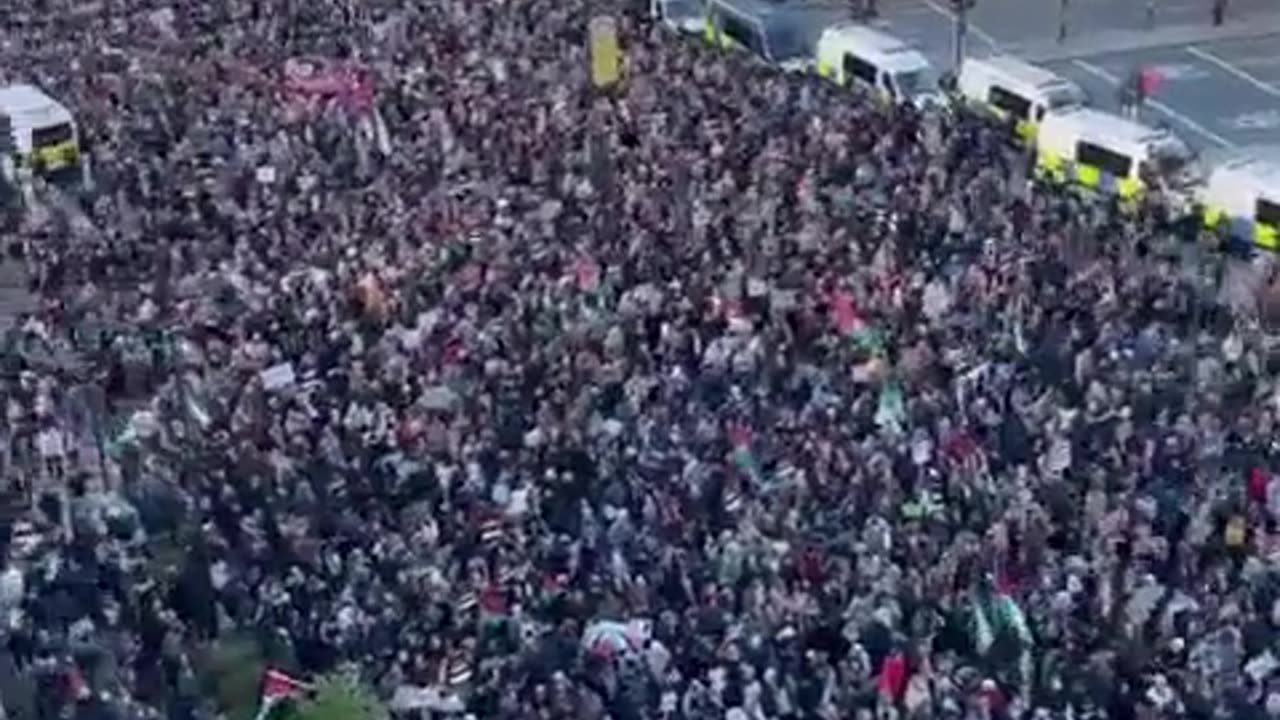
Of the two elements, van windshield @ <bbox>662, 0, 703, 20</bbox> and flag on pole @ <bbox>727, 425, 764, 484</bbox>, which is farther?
van windshield @ <bbox>662, 0, 703, 20</bbox>

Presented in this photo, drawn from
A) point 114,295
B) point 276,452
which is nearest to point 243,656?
point 276,452

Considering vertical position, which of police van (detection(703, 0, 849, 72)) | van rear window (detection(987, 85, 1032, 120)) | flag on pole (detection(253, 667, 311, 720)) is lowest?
police van (detection(703, 0, 849, 72))

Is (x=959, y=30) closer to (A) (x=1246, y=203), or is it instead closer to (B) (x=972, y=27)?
(B) (x=972, y=27)

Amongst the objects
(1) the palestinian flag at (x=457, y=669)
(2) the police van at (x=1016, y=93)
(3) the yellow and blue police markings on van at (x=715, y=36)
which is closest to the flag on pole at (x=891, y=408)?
(1) the palestinian flag at (x=457, y=669)

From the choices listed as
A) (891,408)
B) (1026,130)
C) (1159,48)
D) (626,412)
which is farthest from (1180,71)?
(626,412)

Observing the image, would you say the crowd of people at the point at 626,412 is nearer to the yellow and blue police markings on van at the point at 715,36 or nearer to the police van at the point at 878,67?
the police van at the point at 878,67

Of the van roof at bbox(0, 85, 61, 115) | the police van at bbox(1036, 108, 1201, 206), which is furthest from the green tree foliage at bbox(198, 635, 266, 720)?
the van roof at bbox(0, 85, 61, 115)

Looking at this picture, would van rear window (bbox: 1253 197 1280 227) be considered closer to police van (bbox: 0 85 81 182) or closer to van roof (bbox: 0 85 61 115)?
police van (bbox: 0 85 81 182)
